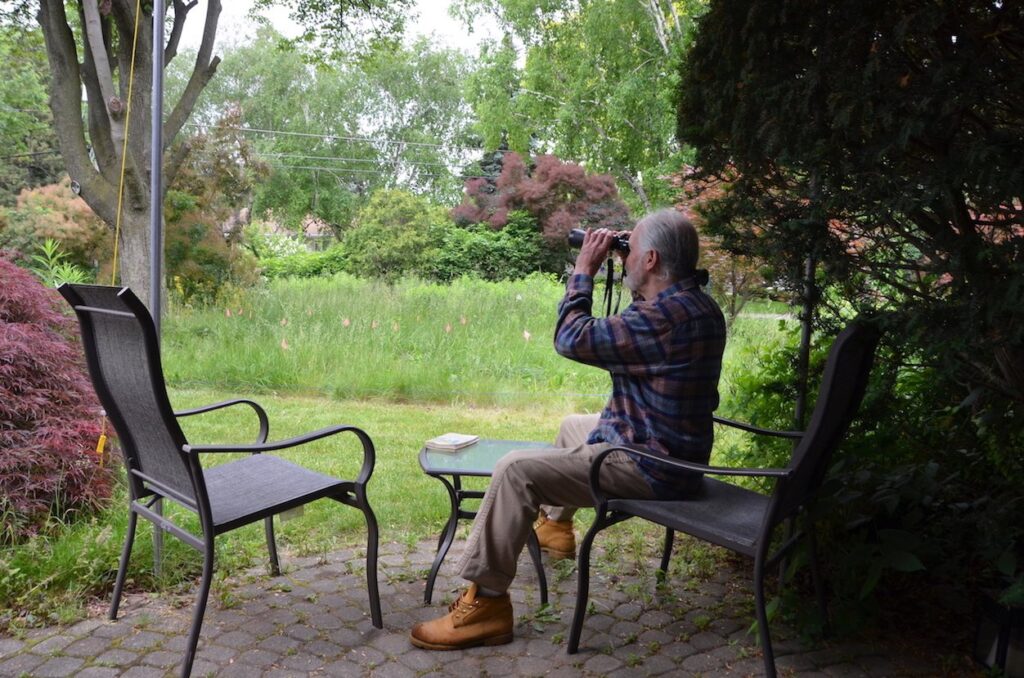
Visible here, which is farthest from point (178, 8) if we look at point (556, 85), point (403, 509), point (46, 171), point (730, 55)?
point (46, 171)

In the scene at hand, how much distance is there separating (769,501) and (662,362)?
1.72 ft

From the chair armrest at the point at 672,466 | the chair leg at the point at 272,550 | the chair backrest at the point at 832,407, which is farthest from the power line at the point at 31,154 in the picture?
the chair backrest at the point at 832,407

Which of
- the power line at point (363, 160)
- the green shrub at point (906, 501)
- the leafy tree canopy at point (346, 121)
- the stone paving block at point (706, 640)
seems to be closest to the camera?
the green shrub at point (906, 501)

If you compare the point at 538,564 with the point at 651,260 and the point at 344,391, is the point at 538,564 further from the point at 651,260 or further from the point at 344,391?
the point at 344,391

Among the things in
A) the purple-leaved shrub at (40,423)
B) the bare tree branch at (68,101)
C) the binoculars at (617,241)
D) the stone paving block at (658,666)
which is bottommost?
the stone paving block at (658,666)

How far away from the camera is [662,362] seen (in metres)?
2.50

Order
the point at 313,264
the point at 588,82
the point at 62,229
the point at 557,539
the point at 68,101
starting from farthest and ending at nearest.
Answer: the point at 313,264, the point at 588,82, the point at 62,229, the point at 68,101, the point at 557,539

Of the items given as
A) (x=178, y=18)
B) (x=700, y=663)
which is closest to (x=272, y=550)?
(x=700, y=663)

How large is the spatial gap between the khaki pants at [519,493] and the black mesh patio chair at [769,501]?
0.08m

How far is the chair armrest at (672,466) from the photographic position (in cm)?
222

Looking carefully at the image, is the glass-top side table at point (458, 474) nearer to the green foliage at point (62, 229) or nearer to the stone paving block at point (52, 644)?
the stone paving block at point (52, 644)

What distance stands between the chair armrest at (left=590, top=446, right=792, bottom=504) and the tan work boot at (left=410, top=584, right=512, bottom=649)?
0.49 m

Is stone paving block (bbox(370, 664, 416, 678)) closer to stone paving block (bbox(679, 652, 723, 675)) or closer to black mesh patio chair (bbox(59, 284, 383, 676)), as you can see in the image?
black mesh patio chair (bbox(59, 284, 383, 676))

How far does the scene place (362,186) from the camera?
33.8 m
